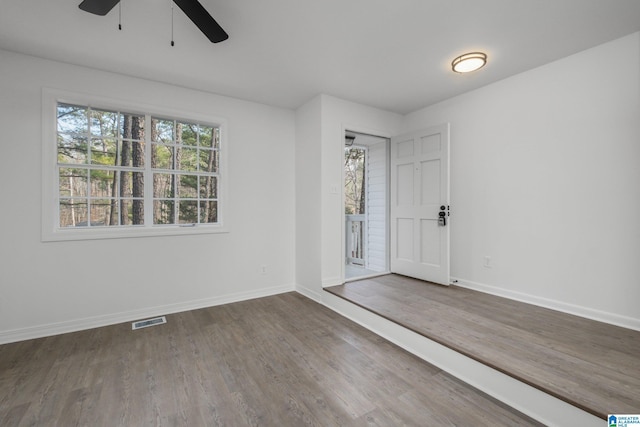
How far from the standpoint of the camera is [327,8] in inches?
82.2

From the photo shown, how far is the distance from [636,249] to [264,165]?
393 cm

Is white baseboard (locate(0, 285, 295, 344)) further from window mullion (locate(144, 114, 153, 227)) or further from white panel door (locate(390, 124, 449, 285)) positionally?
white panel door (locate(390, 124, 449, 285))

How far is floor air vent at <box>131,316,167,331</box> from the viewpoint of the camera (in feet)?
9.76

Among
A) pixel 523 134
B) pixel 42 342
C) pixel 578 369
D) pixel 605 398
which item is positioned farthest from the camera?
pixel 523 134

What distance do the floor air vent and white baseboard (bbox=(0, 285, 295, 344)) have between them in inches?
4.0

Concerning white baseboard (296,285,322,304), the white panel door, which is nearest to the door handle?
the white panel door

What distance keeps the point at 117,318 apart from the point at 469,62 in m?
4.49

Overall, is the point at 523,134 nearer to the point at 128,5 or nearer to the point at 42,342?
the point at 128,5

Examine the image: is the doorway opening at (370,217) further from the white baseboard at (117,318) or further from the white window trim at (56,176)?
the white window trim at (56,176)

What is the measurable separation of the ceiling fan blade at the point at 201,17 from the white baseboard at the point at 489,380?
108 inches

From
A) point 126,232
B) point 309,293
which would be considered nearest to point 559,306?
point 309,293

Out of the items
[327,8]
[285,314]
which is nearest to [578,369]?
[285,314]

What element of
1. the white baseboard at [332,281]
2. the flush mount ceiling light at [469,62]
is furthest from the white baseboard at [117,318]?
the flush mount ceiling light at [469,62]

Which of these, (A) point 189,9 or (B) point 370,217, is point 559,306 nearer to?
(B) point 370,217
